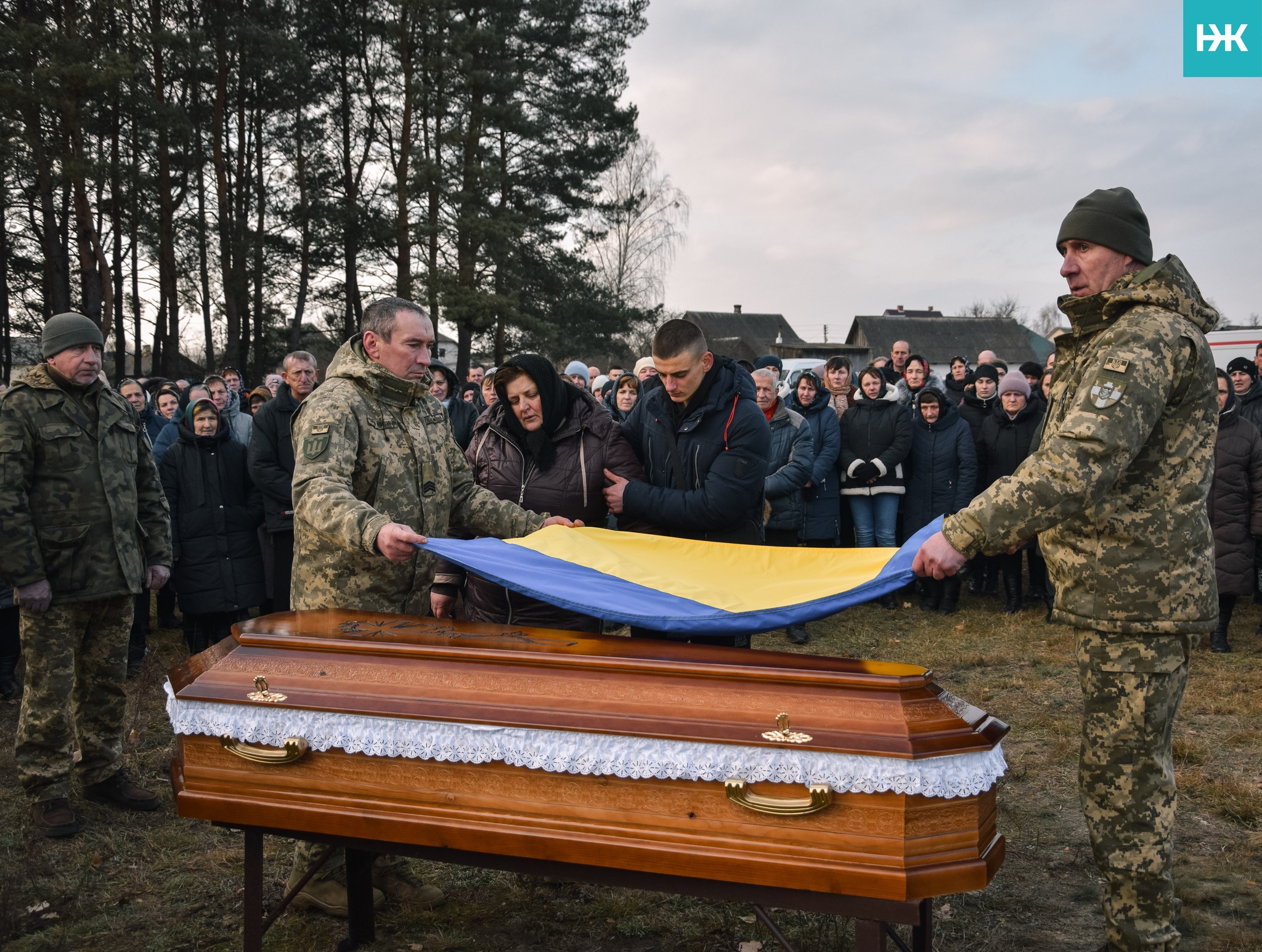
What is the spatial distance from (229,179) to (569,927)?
68.2ft

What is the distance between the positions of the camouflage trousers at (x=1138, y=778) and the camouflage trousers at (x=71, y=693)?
4167 mm

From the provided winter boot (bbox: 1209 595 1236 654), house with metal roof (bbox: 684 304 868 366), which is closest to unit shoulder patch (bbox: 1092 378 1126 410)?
winter boot (bbox: 1209 595 1236 654)

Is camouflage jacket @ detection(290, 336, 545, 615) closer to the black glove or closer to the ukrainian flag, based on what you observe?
the ukrainian flag

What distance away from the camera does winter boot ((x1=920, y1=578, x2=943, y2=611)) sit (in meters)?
8.33

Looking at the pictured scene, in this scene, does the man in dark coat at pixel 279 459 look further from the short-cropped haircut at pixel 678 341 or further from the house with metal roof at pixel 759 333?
the house with metal roof at pixel 759 333

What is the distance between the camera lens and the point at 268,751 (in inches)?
104

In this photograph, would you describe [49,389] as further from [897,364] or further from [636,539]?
[897,364]

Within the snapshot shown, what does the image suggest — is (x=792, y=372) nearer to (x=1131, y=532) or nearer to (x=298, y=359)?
(x=298, y=359)

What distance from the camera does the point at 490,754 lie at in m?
2.39

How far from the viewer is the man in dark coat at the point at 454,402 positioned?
24.6ft

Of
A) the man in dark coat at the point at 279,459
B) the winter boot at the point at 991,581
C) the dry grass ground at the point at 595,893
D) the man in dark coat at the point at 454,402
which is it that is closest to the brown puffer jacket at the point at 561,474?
the dry grass ground at the point at 595,893

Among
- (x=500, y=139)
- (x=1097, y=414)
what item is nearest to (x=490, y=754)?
(x=1097, y=414)

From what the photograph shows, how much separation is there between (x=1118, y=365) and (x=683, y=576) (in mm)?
1492

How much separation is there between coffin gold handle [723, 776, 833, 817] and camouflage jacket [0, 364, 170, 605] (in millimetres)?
3342
